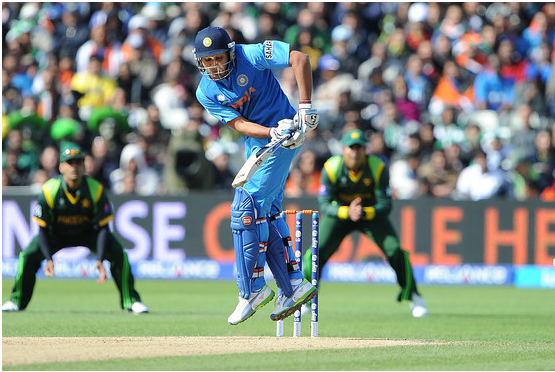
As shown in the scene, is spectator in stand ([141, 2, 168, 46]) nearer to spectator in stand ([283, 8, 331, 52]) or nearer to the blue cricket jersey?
spectator in stand ([283, 8, 331, 52])

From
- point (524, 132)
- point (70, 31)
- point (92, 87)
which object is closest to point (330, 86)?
point (524, 132)

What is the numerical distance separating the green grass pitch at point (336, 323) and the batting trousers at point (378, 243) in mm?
438

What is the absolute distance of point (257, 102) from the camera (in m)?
8.49

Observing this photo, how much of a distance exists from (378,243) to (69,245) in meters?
3.67

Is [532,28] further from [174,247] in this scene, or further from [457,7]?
[174,247]

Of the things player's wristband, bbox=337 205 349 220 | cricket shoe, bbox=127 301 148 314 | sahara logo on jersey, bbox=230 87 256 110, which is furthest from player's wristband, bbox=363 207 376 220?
A: sahara logo on jersey, bbox=230 87 256 110

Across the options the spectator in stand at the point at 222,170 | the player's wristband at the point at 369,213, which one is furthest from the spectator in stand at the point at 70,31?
the player's wristband at the point at 369,213

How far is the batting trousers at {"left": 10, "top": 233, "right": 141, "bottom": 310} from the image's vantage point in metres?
12.2

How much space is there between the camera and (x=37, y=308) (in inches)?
515

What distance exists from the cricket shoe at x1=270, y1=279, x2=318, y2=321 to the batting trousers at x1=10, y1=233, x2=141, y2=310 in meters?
3.89

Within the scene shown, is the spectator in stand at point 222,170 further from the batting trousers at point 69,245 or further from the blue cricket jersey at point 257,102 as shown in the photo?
the blue cricket jersey at point 257,102

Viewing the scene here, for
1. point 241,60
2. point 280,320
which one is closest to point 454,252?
point 280,320

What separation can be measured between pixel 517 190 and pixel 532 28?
133 inches

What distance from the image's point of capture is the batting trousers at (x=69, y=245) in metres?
12.2
